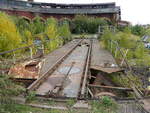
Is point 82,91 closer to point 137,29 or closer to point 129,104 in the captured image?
point 129,104

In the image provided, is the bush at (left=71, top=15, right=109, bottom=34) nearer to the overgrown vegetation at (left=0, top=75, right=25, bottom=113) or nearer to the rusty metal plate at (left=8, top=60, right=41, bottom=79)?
the rusty metal plate at (left=8, top=60, right=41, bottom=79)

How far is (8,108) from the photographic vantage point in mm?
2527

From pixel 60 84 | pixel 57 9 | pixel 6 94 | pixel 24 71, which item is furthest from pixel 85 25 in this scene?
pixel 6 94

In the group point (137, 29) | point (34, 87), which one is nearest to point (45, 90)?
point (34, 87)

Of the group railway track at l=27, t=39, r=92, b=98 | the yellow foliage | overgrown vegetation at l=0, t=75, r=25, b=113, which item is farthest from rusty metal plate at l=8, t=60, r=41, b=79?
the yellow foliage

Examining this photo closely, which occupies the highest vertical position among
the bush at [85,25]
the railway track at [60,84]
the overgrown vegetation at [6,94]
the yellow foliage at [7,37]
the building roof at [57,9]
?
the building roof at [57,9]

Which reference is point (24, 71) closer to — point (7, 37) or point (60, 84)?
point (60, 84)

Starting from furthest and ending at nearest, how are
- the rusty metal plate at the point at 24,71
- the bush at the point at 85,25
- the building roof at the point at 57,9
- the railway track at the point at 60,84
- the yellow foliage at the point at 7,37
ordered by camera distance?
the building roof at the point at 57,9 → the bush at the point at 85,25 → the yellow foliage at the point at 7,37 → the rusty metal plate at the point at 24,71 → the railway track at the point at 60,84

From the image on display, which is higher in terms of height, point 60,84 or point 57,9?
point 57,9

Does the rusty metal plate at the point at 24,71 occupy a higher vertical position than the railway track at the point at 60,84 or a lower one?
higher

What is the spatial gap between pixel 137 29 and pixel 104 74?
16.3 meters

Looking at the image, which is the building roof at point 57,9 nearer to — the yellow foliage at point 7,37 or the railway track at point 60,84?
the yellow foliage at point 7,37

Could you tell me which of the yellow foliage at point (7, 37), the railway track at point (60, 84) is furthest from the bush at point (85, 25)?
the railway track at point (60, 84)

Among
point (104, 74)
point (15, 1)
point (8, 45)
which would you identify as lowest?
point (104, 74)
